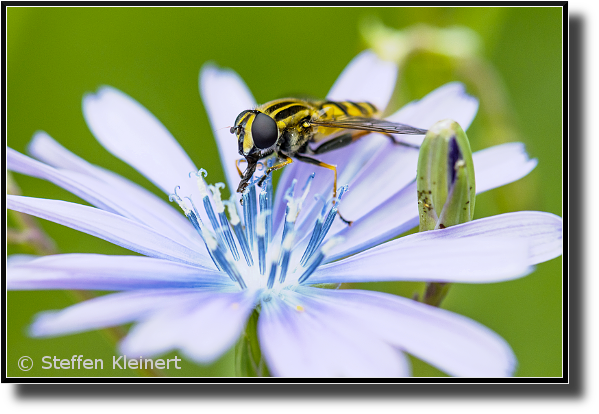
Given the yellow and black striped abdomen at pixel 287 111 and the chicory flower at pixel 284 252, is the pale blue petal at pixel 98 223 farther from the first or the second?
the yellow and black striped abdomen at pixel 287 111

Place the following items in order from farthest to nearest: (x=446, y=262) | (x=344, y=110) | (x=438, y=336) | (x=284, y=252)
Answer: (x=344, y=110), (x=284, y=252), (x=446, y=262), (x=438, y=336)

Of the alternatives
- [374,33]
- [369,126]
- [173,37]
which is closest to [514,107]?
[374,33]

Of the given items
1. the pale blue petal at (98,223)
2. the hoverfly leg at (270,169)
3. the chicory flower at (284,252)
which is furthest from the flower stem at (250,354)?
the hoverfly leg at (270,169)

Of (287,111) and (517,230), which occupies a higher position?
(287,111)

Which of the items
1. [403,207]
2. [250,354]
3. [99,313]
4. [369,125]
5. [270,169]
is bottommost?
[250,354]

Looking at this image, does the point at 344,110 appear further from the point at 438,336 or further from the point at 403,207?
the point at 438,336

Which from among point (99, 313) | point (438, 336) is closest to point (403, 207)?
point (438, 336)

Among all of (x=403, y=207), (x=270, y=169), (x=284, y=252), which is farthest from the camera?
(x=270, y=169)

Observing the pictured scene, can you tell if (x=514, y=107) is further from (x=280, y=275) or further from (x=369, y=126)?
(x=280, y=275)

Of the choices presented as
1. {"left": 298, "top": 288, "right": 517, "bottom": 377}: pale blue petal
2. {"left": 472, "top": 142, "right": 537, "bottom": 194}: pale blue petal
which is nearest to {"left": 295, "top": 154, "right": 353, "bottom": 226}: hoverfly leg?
{"left": 472, "top": 142, "right": 537, "bottom": 194}: pale blue petal
